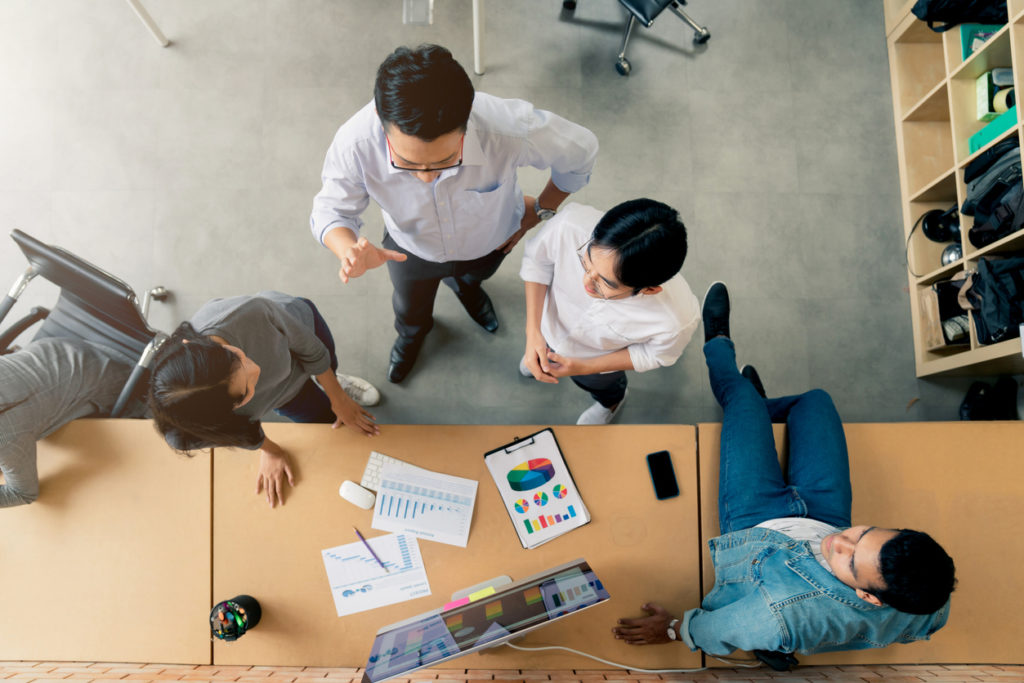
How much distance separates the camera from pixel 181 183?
2721mm

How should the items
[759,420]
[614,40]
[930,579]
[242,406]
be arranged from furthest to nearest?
[614,40] → [759,420] → [242,406] → [930,579]

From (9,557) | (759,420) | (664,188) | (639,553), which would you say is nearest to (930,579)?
(759,420)

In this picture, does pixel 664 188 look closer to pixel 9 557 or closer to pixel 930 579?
pixel 930 579

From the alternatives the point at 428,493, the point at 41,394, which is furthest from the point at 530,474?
the point at 41,394

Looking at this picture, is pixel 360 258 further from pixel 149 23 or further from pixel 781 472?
pixel 149 23

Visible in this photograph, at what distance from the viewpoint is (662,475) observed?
1.76 meters

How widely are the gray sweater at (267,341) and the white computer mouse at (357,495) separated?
11.4 inches

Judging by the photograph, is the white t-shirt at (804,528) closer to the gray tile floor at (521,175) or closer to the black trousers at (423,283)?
the gray tile floor at (521,175)

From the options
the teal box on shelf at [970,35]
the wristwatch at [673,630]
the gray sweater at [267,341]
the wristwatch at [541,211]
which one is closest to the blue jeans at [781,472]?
the wristwatch at [673,630]

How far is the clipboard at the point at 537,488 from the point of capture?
5.70 feet

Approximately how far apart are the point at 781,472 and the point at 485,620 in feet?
3.31

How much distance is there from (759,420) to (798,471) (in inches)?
7.3

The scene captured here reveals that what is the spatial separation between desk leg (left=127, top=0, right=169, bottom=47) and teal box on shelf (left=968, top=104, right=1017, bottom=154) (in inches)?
143

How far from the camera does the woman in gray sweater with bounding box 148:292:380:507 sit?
1.33 meters
